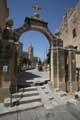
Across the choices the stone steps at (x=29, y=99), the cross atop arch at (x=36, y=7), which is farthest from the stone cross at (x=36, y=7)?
the stone steps at (x=29, y=99)

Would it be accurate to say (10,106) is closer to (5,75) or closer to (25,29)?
(5,75)

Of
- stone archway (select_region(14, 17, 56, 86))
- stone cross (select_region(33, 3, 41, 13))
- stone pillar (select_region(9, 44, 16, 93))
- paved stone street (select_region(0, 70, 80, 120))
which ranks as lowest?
paved stone street (select_region(0, 70, 80, 120))

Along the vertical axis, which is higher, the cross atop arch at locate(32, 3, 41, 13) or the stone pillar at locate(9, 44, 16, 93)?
the cross atop arch at locate(32, 3, 41, 13)

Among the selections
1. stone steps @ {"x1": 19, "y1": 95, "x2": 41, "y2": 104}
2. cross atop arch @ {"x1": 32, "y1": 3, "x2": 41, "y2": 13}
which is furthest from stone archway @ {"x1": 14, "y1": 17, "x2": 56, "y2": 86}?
stone steps @ {"x1": 19, "y1": 95, "x2": 41, "y2": 104}

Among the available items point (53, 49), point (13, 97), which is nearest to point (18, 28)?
point (53, 49)

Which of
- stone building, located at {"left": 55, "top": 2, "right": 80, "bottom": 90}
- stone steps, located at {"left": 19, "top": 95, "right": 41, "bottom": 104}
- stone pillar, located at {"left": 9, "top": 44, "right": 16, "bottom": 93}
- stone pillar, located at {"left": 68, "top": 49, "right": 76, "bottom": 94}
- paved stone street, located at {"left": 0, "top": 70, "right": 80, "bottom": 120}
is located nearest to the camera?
paved stone street, located at {"left": 0, "top": 70, "right": 80, "bottom": 120}

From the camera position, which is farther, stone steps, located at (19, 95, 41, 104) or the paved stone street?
stone steps, located at (19, 95, 41, 104)

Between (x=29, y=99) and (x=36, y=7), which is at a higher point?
(x=36, y=7)

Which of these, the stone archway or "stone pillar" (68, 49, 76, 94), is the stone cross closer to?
the stone archway

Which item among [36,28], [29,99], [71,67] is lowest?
[29,99]

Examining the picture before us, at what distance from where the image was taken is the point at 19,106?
A: 249 inches

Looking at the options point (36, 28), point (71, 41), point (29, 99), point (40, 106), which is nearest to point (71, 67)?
point (36, 28)

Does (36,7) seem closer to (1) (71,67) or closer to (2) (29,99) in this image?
(1) (71,67)

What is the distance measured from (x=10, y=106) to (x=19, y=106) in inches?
17.8
